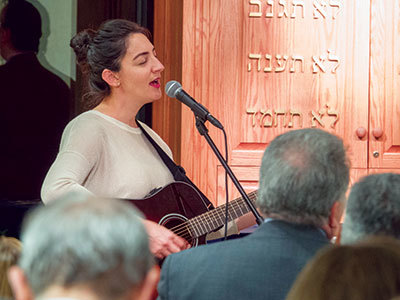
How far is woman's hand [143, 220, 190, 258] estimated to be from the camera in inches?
87.6

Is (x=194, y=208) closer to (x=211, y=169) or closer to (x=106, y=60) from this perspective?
(x=106, y=60)

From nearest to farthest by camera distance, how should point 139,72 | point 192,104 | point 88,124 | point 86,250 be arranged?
point 86,250 < point 192,104 < point 88,124 < point 139,72

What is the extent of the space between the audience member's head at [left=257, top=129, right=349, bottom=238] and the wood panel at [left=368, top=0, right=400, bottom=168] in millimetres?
1941

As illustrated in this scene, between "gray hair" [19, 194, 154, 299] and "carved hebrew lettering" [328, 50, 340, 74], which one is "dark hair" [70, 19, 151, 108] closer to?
"carved hebrew lettering" [328, 50, 340, 74]

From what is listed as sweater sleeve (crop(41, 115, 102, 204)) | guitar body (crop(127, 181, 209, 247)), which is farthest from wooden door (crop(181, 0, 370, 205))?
sweater sleeve (crop(41, 115, 102, 204))

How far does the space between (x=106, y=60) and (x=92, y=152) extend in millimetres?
393

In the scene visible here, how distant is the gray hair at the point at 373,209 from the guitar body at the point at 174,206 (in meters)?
1.14

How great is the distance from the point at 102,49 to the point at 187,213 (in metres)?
0.69

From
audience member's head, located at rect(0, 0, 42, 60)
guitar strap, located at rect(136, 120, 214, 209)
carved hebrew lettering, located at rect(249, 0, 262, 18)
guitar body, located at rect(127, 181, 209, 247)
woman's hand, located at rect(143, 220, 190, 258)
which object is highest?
carved hebrew lettering, located at rect(249, 0, 262, 18)

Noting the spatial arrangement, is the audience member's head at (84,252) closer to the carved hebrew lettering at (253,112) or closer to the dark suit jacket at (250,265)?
the dark suit jacket at (250,265)

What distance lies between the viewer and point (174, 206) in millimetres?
2428

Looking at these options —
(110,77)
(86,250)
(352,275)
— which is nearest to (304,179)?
(352,275)

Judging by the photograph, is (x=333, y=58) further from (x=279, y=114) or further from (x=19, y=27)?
(x=19, y=27)

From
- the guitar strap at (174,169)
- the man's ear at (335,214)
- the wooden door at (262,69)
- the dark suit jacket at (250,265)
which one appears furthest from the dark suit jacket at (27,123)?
the man's ear at (335,214)
